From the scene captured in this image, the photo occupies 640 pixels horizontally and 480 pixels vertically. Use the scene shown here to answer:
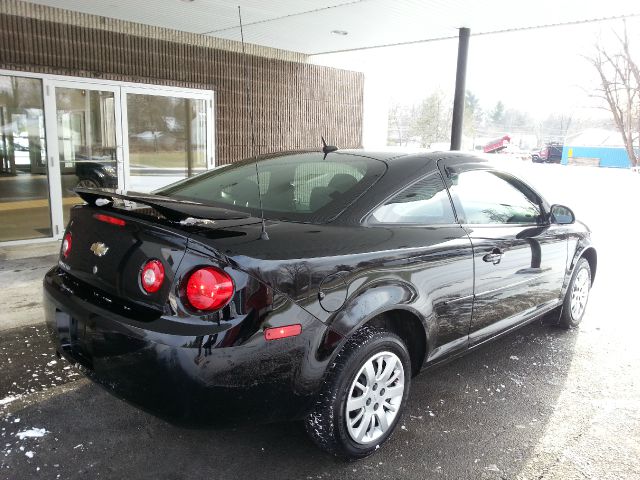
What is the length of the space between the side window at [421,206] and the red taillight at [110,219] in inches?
46.1

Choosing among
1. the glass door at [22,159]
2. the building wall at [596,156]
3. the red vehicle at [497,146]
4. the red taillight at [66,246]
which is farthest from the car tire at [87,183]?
the building wall at [596,156]

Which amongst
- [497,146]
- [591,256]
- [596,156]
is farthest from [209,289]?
[596,156]

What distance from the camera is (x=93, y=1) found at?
6688 mm

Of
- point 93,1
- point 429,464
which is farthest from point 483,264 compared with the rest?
point 93,1

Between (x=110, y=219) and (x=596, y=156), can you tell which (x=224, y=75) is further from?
(x=596, y=156)

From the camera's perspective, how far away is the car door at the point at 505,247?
3.20 metres

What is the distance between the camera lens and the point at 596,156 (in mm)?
42781

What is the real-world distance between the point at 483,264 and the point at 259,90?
24.6 ft

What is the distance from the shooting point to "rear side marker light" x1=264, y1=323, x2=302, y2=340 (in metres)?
2.14

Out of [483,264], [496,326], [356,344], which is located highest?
[483,264]

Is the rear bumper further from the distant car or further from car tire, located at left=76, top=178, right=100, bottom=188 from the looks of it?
the distant car

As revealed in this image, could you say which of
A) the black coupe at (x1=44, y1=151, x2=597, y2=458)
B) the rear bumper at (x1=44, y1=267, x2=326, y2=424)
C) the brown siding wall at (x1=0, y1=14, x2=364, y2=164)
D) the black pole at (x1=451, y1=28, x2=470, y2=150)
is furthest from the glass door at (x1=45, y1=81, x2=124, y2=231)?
the rear bumper at (x1=44, y1=267, x2=326, y2=424)

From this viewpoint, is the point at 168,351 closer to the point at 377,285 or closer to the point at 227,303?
the point at 227,303

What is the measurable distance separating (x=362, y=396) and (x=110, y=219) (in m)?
1.43
